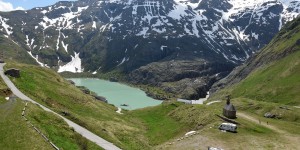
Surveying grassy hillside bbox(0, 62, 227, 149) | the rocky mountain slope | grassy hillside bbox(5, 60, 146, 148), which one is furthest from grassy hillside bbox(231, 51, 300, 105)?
Result: grassy hillside bbox(5, 60, 146, 148)

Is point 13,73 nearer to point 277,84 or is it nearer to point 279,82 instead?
point 277,84

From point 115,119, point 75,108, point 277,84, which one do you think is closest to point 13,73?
point 75,108

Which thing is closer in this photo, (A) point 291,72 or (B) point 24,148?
(B) point 24,148

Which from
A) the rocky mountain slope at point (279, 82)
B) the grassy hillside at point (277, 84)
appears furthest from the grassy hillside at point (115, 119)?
the rocky mountain slope at point (279, 82)

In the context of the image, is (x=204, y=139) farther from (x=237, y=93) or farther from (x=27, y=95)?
(x=237, y=93)

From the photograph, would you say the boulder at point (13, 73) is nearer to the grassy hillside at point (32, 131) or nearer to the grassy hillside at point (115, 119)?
the grassy hillside at point (115, 119)

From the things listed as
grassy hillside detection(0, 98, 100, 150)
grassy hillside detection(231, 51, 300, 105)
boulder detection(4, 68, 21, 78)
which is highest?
boulder detection(4, 68, 21, 78)

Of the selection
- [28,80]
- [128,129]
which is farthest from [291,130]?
[28,80]

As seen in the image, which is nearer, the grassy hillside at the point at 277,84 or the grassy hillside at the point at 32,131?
the grassy hillside at the point at 32,131

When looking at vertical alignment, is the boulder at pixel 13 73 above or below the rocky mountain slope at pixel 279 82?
above

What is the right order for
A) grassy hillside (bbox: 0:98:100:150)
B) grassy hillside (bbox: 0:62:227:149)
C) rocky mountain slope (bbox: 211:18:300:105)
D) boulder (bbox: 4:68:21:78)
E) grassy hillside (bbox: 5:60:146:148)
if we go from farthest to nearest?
rocky mountain slope (bbox: 211:18:300:105), boulder (bbox: 4:68:21:78), grassy hillside (bbox: 0:62:227:149), grassy hillside (bbox: 5:60:146:148), grassy hillside (bbox: 0:98:100:150)

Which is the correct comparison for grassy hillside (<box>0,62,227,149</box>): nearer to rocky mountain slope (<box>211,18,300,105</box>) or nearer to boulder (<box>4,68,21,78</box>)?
boulder (<box>4,68,21,78</box>)
